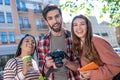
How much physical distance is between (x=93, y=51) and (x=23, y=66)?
1139mm

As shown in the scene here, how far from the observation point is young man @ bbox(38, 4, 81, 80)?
4.00m

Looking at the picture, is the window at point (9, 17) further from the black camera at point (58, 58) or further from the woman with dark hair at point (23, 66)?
the black camera at point (58, 58)

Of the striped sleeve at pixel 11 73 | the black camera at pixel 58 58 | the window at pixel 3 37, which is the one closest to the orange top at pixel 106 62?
the black camera at pixel 58 58

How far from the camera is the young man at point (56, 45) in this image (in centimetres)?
400

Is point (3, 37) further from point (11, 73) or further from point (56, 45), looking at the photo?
point (56, 45)

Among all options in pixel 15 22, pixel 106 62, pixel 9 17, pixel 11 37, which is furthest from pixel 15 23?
pixel 106 62

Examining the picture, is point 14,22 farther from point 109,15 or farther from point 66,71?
point 66,71

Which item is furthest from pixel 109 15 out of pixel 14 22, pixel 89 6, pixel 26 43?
pixel 14 22

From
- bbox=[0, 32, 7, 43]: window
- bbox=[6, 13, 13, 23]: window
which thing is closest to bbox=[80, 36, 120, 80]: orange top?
bbox=[0, 32, 7, 43]: window

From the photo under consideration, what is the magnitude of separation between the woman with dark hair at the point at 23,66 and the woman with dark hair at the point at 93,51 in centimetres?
75

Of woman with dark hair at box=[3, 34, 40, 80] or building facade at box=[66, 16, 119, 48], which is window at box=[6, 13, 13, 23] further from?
woman with dark hair at box=[3, 34, 40, 80]

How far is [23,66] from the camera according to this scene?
161 inches

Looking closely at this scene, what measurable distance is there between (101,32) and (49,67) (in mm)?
62711

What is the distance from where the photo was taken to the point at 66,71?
4.04 m
